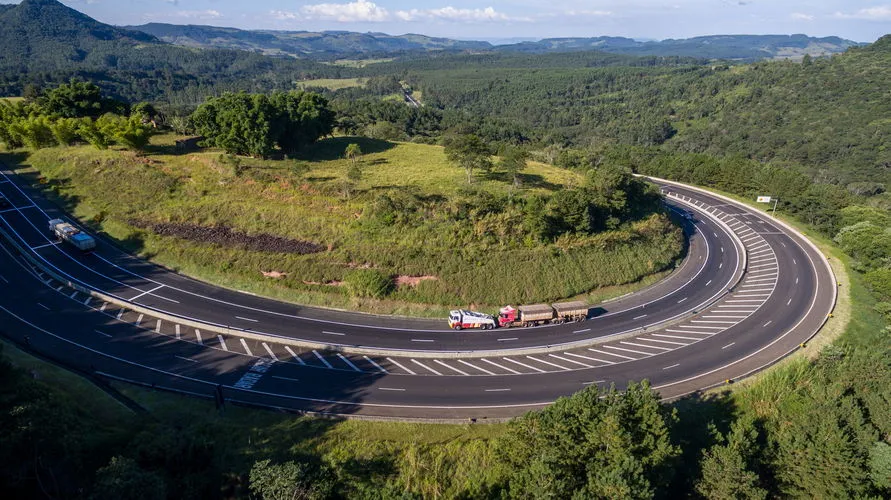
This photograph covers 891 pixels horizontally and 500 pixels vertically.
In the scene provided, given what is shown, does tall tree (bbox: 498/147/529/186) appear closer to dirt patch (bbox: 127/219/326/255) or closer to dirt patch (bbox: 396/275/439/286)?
dirt patch (bbox: 396/275/439/286)

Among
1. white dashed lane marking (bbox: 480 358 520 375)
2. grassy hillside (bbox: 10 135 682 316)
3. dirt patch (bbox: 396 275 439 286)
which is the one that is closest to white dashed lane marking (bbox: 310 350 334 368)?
grassy hillside (bbox: 10 135 682 316)

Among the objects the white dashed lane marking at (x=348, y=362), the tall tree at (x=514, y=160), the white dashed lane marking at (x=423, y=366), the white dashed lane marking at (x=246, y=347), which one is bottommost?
the white dashed lane marking at (x=423, y=366)

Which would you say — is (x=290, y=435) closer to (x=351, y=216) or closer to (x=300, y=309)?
(x=300, y=309)

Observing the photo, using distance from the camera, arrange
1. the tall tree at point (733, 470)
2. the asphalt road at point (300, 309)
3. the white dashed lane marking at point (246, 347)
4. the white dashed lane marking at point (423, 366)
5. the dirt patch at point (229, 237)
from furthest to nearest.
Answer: the dirt patch at point (229, 237)
the asphalt road at point (300, 309)
the white dashed lane marking at point (246, 347)
the white dashed lane marking at point (423, 366)
the tall tree at point (733, 470)

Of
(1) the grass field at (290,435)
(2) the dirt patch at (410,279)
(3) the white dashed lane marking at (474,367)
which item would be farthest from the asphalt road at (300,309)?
(1) the grass field at (290,435)

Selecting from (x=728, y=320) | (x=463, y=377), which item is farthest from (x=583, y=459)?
(x=728, y=320)

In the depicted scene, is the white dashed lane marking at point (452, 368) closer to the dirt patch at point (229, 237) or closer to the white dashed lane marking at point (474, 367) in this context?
the white dashed lane marking at point (474, 367)
